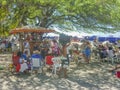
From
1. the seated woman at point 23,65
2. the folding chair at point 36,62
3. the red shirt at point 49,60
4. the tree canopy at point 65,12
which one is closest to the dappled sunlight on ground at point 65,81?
the seated woman at point 23,65

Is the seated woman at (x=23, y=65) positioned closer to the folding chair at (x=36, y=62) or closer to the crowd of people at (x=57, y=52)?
the crowd of people at (x=57, y=52)

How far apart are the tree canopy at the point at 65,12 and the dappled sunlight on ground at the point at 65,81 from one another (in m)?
3.57

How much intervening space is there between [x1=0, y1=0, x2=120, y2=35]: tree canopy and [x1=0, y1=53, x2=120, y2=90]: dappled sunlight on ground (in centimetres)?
357

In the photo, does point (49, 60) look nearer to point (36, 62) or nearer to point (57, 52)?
point (36, 62)

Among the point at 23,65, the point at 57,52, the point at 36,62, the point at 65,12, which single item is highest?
the point at 65,12

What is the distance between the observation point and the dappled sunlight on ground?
12.1 m

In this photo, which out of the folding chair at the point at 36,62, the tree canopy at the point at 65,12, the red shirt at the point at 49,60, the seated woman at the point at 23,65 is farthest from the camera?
the tree canopy at the point at 65,12

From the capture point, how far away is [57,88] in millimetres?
11836

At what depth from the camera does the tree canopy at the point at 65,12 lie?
16.8 m

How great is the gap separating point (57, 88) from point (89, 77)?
311cm

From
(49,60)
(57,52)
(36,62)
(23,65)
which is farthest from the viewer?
(57,52)

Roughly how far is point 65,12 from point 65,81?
5893 millimetres

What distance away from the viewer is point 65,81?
523 inches

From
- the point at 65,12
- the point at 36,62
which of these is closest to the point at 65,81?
the point at 36,62
